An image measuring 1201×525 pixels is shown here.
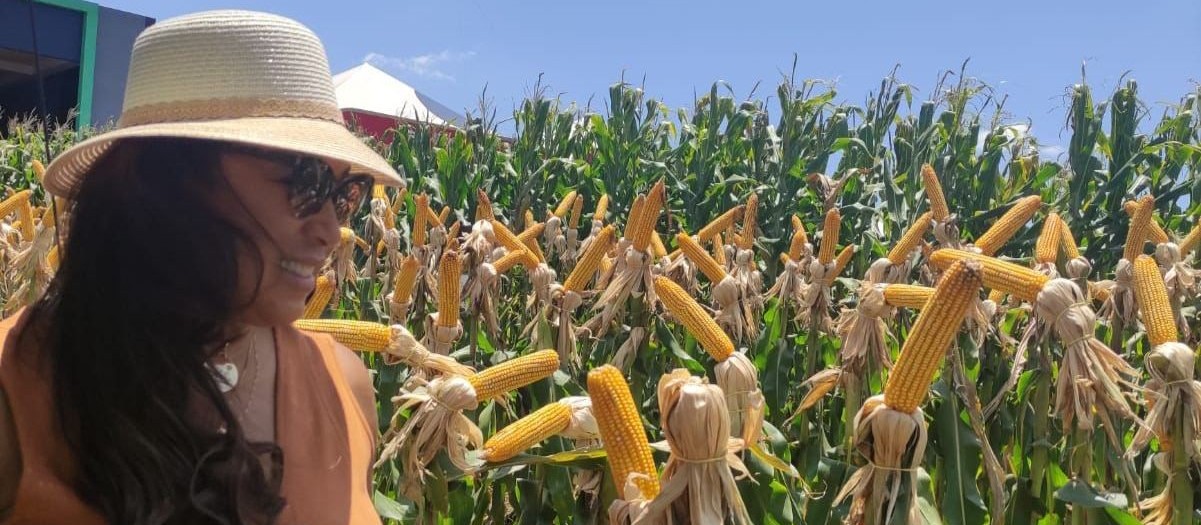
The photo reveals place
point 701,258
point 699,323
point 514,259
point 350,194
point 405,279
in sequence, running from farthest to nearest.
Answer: point 514,259, point 701,258, point 405,279, point 699,323, point 350,194

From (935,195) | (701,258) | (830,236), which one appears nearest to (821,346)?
(830,236)

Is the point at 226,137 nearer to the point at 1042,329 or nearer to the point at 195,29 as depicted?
the point at 195,29

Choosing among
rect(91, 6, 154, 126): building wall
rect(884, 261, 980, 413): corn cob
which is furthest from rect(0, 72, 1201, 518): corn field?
rect(91, 6, 154, 126): building wall

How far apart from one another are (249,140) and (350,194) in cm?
36

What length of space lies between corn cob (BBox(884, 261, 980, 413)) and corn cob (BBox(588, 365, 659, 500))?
0.48m

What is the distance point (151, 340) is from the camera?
1378 mm

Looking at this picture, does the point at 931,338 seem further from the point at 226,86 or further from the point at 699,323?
the point at 226,86

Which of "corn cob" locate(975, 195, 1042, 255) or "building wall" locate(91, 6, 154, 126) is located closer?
"corn cob" locate(975, 195, 1042, 255)

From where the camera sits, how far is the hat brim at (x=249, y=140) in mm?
1352

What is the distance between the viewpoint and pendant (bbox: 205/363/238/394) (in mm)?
1521

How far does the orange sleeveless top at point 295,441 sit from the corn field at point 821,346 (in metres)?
0.50

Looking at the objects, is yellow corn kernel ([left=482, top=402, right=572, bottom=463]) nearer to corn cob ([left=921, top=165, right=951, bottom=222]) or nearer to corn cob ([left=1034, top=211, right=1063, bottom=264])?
corn cob ([left=1034, top=211, right=1063, bottom=264])

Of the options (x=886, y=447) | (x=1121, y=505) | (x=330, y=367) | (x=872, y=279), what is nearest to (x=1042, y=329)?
(x=1121, y=505)

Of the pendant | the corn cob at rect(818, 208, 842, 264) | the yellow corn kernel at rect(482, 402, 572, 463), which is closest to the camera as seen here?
the pendant
